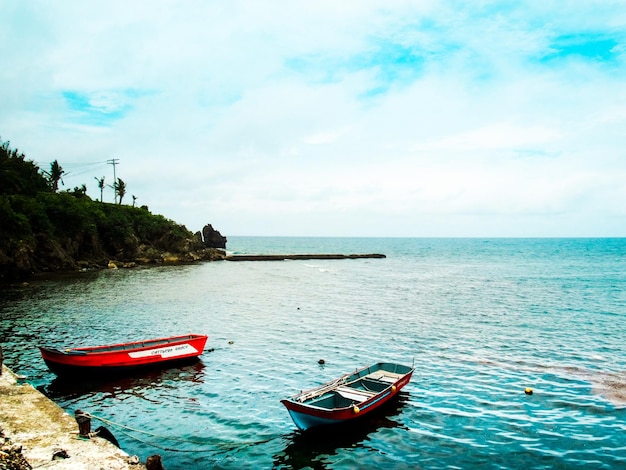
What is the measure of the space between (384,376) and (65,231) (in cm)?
7977

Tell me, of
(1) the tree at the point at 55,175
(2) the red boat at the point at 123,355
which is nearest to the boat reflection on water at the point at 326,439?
(2) the red boat at the point at 123,355

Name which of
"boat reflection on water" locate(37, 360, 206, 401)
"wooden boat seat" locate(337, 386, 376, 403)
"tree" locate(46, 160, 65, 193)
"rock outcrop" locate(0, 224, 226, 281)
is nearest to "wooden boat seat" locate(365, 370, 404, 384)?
"wooden boat seat" locate(337, 386, 376, 403)

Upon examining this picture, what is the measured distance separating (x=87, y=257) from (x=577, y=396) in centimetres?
8826

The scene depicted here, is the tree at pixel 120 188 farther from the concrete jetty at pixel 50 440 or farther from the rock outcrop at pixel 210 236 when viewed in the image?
the concrete jetty at pixel 50 440

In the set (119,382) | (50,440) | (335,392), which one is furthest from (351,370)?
(50,440)

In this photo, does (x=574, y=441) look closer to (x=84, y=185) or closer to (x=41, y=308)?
(x=41, y=308)

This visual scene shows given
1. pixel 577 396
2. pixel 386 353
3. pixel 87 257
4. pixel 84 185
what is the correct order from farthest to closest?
pixel 84 185, pixel 87 257, pixel 386 353, pixel 577 396

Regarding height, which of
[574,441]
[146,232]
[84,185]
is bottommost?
[574,441]

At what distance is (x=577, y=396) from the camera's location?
22328 millimetres

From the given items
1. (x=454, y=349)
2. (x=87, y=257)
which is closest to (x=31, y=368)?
(x=454, y=349)

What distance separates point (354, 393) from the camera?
67.3 ft

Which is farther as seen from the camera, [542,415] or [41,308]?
[41,308]

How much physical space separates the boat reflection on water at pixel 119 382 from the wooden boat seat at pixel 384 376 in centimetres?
958

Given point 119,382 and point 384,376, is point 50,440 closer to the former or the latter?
point 119,382
